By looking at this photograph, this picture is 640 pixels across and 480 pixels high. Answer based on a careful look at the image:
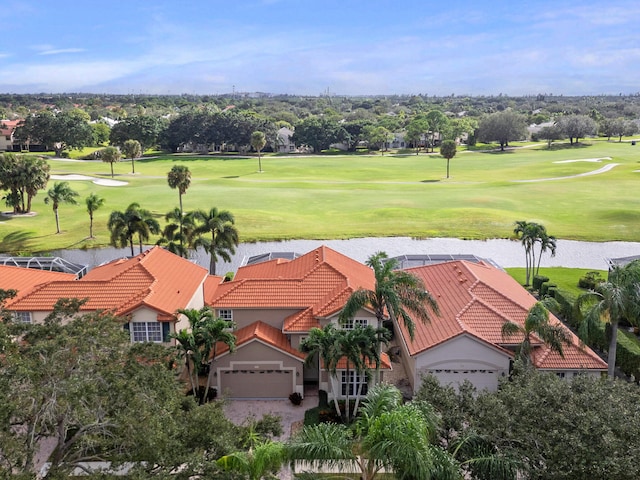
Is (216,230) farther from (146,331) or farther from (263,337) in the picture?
(263,337)

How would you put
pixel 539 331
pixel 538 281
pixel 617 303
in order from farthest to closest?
1. pixel 538 281
2. pixel 539 331
3. pixel 617 303

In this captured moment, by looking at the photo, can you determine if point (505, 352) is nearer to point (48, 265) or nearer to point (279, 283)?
point (279, 283)

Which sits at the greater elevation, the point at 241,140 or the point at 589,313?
the point at 241,140

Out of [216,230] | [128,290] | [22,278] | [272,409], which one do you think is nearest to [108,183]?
[216,230]

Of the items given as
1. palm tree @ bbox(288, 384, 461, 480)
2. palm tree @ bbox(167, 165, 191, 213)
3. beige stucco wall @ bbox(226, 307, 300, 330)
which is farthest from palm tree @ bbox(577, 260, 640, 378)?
palm tree @ bbox(167, 165, 191, 213)

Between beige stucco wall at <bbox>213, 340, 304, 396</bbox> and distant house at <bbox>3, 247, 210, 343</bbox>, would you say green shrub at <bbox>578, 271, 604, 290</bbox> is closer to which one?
beige stucco wall at <bbox>213, 340, 304, 396</bbox>

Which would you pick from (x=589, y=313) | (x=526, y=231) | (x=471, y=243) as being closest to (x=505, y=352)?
(x=589, y=313)
